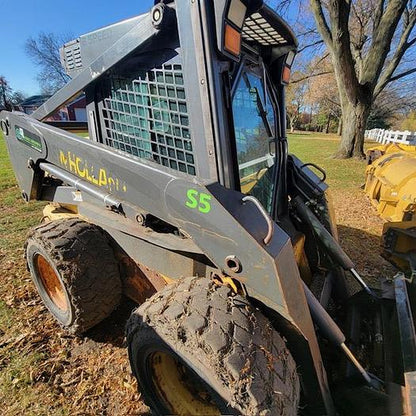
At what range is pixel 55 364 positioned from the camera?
95.3 inches

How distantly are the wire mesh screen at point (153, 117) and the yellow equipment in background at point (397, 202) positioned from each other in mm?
2145

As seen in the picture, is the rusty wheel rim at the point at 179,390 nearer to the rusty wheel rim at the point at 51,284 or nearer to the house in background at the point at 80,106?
the rusty wheel rim at the point at 51,284

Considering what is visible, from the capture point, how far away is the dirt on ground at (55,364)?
2115 mm

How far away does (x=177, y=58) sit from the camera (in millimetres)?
1703

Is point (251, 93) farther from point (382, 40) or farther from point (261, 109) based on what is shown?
point (382, 40)

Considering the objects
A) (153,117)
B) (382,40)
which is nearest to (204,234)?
(153,117)

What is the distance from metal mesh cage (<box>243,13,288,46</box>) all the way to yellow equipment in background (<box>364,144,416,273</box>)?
6.97ft

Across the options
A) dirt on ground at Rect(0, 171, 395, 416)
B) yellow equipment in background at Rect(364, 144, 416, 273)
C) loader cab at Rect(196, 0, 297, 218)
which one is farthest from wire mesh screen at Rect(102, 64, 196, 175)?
yellow equipment in background at Rect(364, 144, 416, 273)

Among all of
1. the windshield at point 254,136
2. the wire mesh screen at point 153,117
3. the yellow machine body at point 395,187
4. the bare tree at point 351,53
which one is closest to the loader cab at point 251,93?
the windshield at point 254,136

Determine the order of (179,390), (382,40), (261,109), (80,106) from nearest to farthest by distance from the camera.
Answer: (179,390) → (261,109) → (80,106) → (382,40)

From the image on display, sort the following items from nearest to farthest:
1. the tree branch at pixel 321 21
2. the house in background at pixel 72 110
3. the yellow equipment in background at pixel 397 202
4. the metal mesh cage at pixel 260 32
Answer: the metal mesh cage at pixel 260 32
the house in background at pixel 72 110
the yellow equipment in background at pixel 397 202
the tree branch at pixel 321 21

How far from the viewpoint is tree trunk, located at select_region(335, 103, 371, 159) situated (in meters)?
12.8

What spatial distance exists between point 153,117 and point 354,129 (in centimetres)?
1334

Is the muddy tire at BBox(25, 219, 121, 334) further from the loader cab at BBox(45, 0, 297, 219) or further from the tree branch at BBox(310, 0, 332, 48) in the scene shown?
the tree branch at BBox(310, 0, 332, 48)
